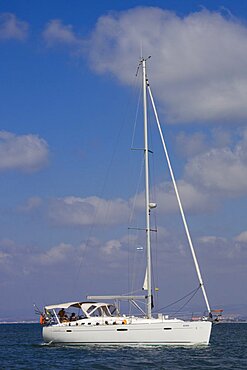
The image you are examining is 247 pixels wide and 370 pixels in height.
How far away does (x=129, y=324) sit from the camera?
54250 millimetres

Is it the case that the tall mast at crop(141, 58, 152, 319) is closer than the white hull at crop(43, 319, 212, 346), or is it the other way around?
the white hull at crop(43, 319, 212, 346)

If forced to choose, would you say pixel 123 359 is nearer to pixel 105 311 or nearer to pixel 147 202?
pixel 105 311

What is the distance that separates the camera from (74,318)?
5934 centimetres

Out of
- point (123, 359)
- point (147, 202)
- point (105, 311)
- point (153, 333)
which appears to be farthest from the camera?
point (105, 311)

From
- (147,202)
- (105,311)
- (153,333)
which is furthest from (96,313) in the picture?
(147,202)

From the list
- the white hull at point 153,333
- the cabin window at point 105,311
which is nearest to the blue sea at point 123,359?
the white hull at point 153,333

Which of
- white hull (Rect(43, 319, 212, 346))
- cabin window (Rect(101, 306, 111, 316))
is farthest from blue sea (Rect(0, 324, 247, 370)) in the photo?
→ cabin window (Rect(101, 306, 111, 316))

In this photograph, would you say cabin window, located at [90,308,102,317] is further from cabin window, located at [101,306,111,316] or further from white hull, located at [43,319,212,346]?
white hull, located at [43,319,212,346]

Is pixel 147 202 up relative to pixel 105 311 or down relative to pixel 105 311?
up

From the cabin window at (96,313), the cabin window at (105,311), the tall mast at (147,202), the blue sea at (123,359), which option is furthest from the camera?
the cabin window at (105,311)

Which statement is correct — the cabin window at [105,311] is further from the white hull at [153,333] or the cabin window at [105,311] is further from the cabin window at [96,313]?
the white hull at [153,333]

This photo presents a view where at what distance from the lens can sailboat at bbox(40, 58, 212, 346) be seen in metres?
53.7

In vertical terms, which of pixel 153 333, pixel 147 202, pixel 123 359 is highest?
pixel 147 202

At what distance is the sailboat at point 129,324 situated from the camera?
53.7m
